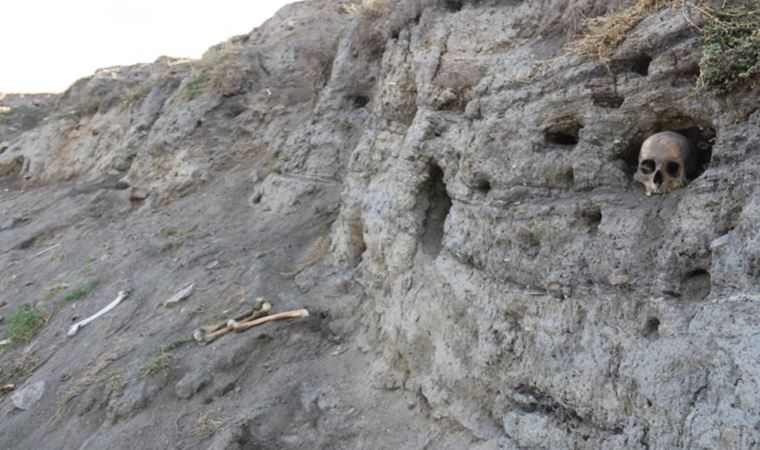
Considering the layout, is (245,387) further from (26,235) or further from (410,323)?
(26,235)

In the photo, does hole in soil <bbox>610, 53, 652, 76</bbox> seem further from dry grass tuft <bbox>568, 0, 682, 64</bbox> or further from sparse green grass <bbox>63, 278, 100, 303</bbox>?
sparse green grass <bbox>63, 278, 100, 303</bbox>

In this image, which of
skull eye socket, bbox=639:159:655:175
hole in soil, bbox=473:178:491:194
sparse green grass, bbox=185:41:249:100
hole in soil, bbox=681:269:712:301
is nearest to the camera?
hole in soil, bbox=681:269:712:301

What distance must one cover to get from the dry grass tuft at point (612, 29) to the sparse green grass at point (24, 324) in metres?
9.62

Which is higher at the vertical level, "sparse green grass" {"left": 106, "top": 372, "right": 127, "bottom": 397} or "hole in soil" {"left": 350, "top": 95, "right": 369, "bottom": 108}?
"hole in soil" {"left": 350, "top": 95, "right": 369, "bottom": 108}

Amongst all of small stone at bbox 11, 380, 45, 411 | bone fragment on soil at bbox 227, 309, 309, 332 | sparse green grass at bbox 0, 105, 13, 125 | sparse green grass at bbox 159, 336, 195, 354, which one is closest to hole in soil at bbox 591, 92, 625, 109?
bone fragment on soil at bbox 227, 309, 309, 332

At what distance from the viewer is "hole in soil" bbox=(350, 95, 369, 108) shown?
1095 centimetres

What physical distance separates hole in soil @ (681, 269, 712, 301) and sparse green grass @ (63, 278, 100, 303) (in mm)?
9832

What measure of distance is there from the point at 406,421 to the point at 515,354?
139 cm

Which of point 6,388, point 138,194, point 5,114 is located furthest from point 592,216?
point 5,114

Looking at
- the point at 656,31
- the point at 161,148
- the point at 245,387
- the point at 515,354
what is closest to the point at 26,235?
the point at 161,148

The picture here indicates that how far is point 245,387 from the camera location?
6805 mm

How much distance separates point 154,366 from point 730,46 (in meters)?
6.93

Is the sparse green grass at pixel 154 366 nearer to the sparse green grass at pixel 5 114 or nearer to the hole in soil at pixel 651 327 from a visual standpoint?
the hole in soil at pixel 651 327

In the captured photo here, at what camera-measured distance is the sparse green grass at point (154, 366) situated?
289 inches
